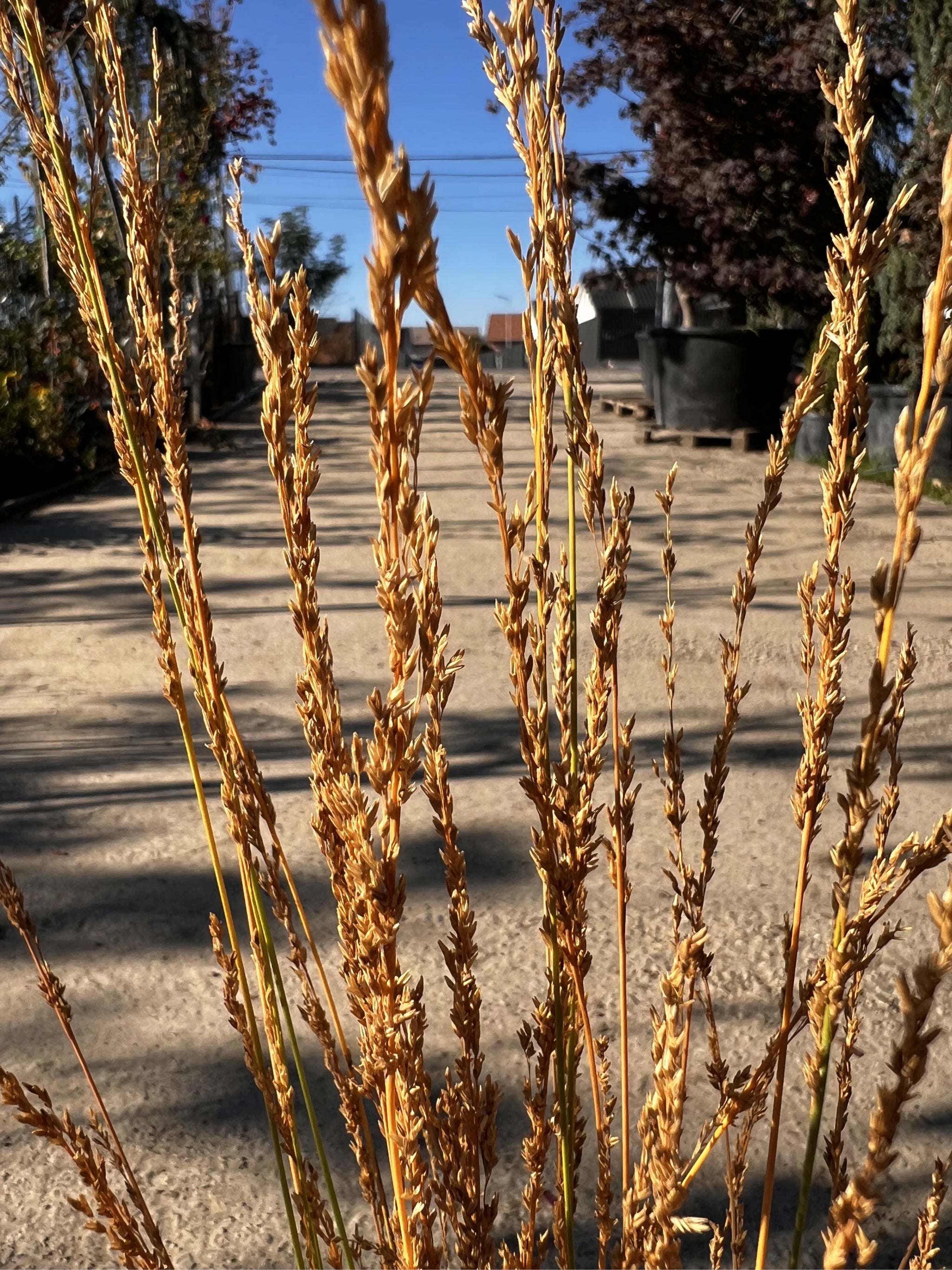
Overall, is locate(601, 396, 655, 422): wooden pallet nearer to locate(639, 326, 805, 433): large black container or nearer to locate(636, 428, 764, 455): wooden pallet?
locate(636, 428, 764, 455): wooden pallet

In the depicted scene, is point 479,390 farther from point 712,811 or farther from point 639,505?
point 639,505

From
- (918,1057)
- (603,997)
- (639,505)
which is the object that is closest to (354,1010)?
(918,1057)

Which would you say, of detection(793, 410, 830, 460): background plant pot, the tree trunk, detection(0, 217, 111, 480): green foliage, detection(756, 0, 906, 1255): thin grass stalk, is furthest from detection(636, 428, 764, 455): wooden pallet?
detection(756, 0, 906, 1255): thin grass stalk

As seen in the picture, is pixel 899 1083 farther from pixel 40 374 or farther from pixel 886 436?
pixel 40 374

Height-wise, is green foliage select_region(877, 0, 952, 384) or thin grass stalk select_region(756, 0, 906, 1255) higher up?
green foliage select_region(877, 0, 952, 384)

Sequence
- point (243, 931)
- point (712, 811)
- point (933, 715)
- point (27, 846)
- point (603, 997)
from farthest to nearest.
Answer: point (933, 715)
point (27, 846)
point (243, 931)
point (603, 997)
point (712, 811)

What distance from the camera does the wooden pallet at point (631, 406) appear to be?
12281 millimetres

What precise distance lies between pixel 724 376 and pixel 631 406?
2.52 meters

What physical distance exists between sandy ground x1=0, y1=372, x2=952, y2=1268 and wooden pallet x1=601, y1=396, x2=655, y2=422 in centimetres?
583

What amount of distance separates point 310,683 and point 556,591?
0.70 ft

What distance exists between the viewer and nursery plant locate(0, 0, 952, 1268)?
628mm

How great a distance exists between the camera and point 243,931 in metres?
2.73

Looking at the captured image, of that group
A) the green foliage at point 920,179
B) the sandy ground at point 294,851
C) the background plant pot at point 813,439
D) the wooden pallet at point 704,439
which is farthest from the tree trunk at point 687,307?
the sandy ground at point 294,851

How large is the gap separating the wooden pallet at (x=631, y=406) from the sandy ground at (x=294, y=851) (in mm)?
5830
